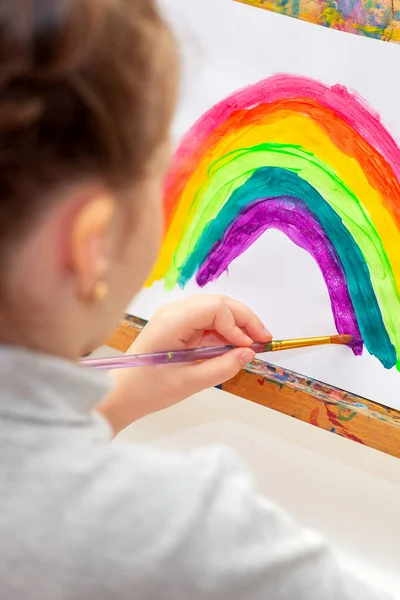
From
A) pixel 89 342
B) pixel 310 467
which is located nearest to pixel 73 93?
pixel 89 342

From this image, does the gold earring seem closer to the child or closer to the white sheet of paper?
the child

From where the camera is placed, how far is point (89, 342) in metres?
0.52

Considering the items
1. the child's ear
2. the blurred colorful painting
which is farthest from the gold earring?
the blurred colorful painting

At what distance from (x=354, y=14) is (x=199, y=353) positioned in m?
0.40

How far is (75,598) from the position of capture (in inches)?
17.6

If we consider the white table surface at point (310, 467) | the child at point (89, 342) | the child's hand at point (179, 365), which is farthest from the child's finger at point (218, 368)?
the child at point (89, 342)

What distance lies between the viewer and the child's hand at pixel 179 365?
82 cm

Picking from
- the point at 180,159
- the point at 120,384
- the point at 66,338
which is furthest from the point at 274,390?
the point at 66,338

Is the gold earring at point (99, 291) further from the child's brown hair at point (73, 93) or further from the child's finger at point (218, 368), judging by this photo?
the child's finger at point (218, 368)

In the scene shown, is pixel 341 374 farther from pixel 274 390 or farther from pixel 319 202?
pixel 319 202

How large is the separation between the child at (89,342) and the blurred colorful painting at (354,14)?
0.40 meters

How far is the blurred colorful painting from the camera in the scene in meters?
0.76

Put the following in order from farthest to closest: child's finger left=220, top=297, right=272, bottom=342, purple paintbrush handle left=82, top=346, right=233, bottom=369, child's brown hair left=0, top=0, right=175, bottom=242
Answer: child's finger left=220, top=297, right=272, bottom=342 → purple paintbrush handle left=82, top=346, right=233, bottom=369 → child's brown hair left=0, top=0, right=175, bottom=242

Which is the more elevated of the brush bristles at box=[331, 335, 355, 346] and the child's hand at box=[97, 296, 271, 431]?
the brush bristles at box=[331, 335, 355, 346]
